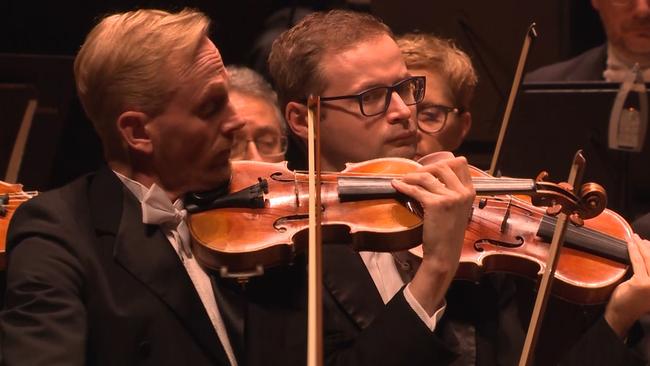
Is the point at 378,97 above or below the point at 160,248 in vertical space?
above

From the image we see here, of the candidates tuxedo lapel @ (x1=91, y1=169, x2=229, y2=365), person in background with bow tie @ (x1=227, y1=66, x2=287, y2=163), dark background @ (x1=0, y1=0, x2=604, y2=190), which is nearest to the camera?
tuxedo lapel @ (x1=91, y1=169, x2=229, y2=365)

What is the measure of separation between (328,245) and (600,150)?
0.97 meters

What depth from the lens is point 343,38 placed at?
183cm

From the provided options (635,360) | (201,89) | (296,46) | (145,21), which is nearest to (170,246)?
(201,89)

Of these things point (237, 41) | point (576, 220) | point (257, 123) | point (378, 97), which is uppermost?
point (378, 97)

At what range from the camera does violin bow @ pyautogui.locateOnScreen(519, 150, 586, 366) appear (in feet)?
4.66

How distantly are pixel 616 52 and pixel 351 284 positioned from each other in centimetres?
153

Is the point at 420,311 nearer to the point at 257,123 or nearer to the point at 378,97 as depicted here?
the point at 378,97

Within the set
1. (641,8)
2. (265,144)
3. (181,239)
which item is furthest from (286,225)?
(641,8)

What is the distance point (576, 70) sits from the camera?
9.25ft

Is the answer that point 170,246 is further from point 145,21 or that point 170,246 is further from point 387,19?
point 387,19

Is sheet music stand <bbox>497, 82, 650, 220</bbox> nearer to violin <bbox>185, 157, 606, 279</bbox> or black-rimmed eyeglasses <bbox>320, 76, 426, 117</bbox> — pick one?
black-rimmed eyeglasses <bbox>320, 76, 426, 117</bbox>

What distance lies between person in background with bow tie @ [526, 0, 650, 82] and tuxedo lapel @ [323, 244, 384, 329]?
130 cm

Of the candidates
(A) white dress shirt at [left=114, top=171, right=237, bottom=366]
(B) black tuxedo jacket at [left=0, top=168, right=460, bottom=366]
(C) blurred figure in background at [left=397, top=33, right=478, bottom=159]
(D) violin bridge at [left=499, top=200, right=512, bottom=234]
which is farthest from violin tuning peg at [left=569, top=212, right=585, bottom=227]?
(A) white dress shirt at [left=114, top=171, right=237, bottom=366]
